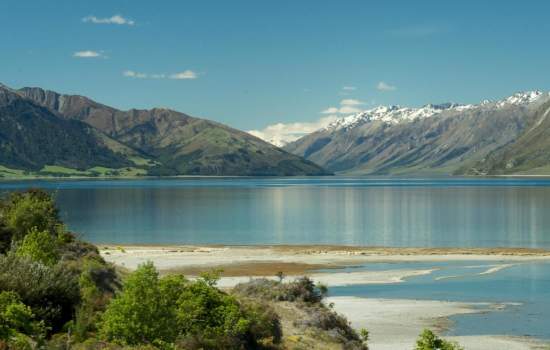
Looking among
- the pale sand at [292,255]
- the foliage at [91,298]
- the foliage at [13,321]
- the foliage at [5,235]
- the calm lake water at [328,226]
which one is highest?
the foliage at [5,235]

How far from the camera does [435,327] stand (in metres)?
47.3

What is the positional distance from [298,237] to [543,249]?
4486cm

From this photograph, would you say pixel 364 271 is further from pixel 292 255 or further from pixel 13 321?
pixel 13 321

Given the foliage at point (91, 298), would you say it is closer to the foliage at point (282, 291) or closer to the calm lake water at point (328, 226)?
the foliage at point (282, 291)

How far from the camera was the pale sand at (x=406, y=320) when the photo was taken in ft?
139

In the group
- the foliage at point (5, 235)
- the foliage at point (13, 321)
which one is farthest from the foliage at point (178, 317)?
the foliage at point (5, 235)

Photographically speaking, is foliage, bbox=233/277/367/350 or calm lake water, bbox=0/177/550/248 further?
calm lake water, bbox=0/177/550/248

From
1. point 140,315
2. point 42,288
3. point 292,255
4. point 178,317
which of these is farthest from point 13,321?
point 292,255

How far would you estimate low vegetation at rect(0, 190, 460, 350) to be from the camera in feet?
72.1

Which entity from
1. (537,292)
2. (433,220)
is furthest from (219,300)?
(433,220)

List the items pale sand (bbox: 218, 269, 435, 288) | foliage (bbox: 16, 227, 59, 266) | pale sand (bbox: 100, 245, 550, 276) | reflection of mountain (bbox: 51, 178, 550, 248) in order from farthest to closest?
1. reflection of mountain (bbox: 51, 178, 550, 248)
2. pale sand (bbox: 100, 245, 550, 276)
3. pale sand (bbox: 218, 269, 435, 288)
4. foliage (bbox: 16, 227, 59, 266)

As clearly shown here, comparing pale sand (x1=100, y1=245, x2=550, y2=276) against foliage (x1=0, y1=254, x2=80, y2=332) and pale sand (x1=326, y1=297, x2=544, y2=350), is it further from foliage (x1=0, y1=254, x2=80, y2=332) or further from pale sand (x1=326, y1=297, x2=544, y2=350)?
foliage (x1=0, y1=254, x2=80, y2=332)

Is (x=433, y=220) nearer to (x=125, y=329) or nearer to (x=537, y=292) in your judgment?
(x=537, y=292)

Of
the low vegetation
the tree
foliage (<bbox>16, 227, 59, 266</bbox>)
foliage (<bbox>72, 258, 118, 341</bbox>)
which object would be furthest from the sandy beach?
the tree
